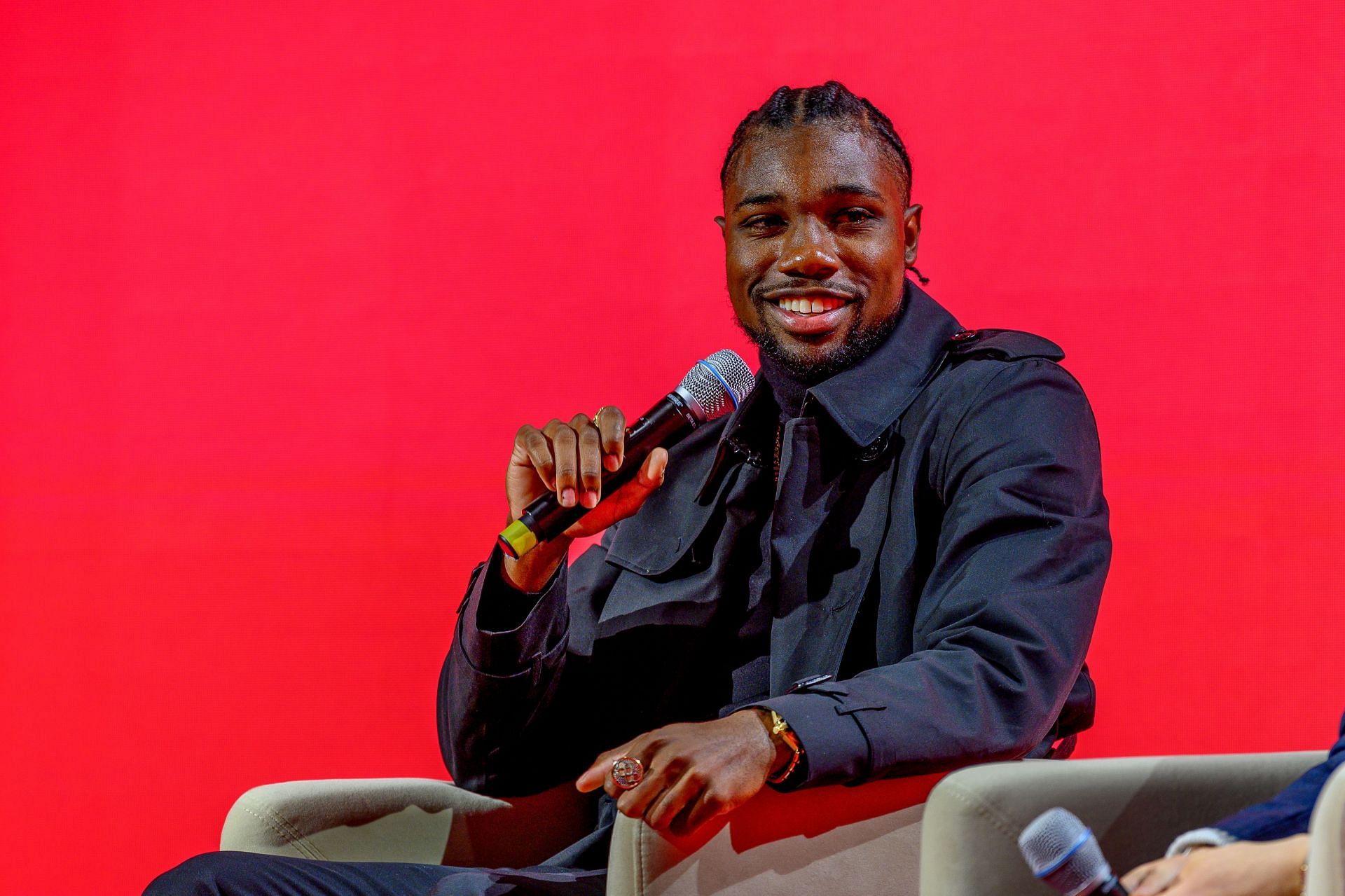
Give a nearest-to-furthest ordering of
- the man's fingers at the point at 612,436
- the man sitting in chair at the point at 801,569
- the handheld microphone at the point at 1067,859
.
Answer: the handheld microphone at the point at 1067,859 < the man sitting in chair at the point at 801,569 < the man's fingers at the point at 612,436

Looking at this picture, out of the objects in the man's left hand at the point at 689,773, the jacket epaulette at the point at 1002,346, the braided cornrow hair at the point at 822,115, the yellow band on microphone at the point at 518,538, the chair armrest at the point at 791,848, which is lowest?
the chair armrest at the point at 791,848

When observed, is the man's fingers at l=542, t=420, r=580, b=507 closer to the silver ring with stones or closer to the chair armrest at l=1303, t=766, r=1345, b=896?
the silver ring with stones

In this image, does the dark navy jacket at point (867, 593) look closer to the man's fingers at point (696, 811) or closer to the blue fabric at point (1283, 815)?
the man's fingers at point (696, 811)


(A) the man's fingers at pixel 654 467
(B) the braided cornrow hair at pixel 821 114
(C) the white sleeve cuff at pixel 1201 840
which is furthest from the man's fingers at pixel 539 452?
(C) the white sleeve cuff at pixel 1201 840

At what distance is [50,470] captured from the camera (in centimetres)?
248

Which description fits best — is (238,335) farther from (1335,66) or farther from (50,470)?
(1335,66)

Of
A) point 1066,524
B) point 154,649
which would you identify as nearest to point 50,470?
point 154,649

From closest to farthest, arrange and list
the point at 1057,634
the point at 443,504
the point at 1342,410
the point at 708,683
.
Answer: the point at 1057,634, the point at 708,683, the point at 1342,410, the point at 443,504

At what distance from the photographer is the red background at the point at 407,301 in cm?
205

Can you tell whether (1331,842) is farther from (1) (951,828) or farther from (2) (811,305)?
(2) (811,305)

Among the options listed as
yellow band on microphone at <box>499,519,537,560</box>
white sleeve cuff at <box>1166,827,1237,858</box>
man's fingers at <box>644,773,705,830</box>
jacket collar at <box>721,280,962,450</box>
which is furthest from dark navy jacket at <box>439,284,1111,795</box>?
white sleeve cuff at <box>1166,827,1237,858</box>

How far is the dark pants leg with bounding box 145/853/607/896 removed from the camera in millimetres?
1357

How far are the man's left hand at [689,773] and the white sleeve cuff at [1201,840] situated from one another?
0.35 meters

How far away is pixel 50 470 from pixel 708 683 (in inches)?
55.9
